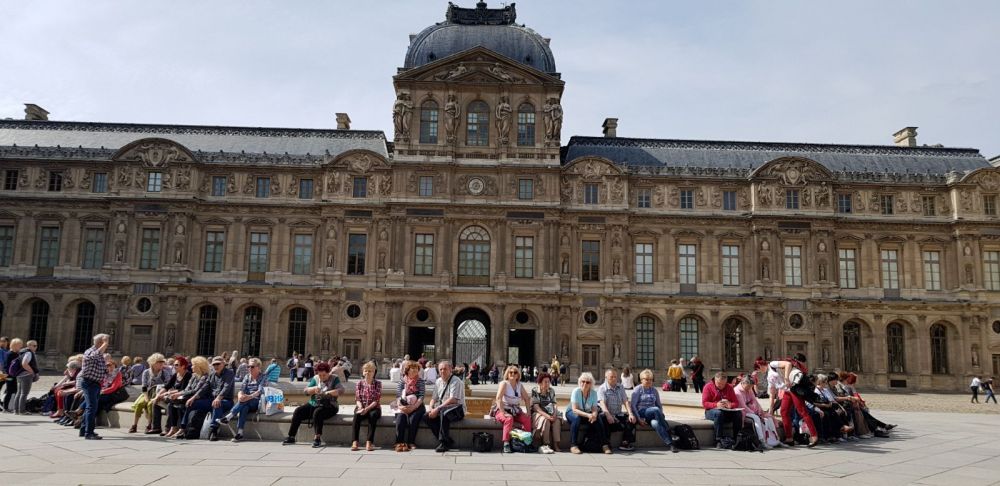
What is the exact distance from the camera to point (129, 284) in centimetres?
4381

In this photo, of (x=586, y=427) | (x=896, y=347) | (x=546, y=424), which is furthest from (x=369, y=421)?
(x=896, y=347)

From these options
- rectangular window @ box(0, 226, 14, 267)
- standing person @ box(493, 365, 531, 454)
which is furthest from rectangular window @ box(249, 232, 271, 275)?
standing person @ box(493, 365, 531, 454)

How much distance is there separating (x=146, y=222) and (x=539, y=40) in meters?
26.1

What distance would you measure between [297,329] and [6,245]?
17960mm

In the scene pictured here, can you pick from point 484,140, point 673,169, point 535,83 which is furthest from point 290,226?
point 673,169

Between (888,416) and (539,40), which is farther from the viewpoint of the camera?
(539,40)

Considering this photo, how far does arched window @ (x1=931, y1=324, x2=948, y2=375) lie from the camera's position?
149 ft

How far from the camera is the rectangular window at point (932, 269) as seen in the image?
46.1m

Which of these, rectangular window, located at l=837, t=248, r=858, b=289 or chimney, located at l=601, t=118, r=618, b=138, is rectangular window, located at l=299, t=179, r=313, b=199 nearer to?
chimney, located at l=601, t=118, r=618, b=138

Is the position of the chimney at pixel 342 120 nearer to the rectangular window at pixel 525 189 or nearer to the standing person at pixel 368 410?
the rectangular window at pixel 525 189

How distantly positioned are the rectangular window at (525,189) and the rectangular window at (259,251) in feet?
49.6

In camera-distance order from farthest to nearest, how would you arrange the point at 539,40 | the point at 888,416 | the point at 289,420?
the point at 539,40 < the point at 888,416 < the point at 289,420

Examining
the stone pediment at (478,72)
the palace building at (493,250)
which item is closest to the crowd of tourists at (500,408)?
the palace building at (493,250)

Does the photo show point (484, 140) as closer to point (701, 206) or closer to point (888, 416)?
point (701, 206)
